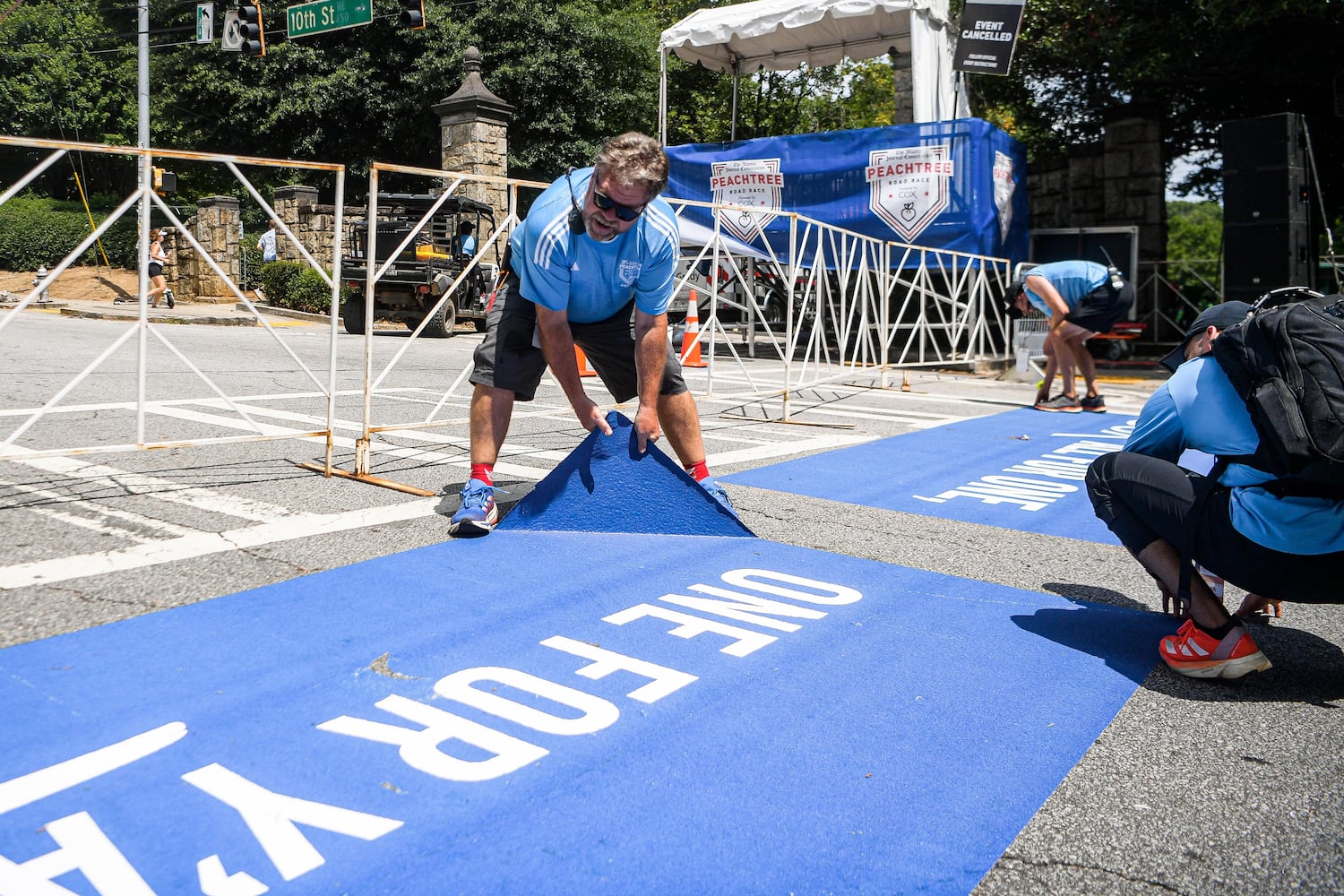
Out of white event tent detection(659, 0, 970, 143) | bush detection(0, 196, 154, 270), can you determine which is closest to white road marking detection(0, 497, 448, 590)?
white event tent detection(659, 0, 970, 143)

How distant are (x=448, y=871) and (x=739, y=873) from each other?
56cm

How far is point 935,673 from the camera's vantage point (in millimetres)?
3105

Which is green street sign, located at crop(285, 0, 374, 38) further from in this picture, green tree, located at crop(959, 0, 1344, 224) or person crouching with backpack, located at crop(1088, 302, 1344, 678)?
person crouching with backpack, located at crop(1088, 302, 1344, 678)

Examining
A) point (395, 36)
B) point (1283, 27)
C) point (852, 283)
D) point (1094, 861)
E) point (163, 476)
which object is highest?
point (395, 36)

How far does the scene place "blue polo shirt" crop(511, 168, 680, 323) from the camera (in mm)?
4152

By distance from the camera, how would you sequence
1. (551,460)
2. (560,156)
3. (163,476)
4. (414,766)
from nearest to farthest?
1. (414,766)
2. (163,476)
3. (551,460)
4. (560,156)

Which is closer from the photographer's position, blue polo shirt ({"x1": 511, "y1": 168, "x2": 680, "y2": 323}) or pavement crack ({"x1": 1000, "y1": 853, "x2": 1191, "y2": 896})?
pavement crack ({"x1": 1000, "y1": 853, "x2": 1191, "y2": 896})

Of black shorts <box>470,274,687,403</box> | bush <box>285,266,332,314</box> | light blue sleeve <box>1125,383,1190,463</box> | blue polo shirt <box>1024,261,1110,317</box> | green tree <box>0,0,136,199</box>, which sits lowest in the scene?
light blue sleeve <box>1125,383,1190,463</box>

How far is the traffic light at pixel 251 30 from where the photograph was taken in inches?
785

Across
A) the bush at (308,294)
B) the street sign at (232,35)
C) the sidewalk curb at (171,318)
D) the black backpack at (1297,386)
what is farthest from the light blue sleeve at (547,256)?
the street sign at (232,35)

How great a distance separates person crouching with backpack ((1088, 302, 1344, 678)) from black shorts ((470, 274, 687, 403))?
6.75 feet

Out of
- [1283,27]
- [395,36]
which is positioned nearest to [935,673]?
[1283,27]

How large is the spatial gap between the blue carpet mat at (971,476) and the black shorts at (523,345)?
1.58 m

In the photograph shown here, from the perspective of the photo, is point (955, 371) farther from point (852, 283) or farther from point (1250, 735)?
point (1250, 735)
